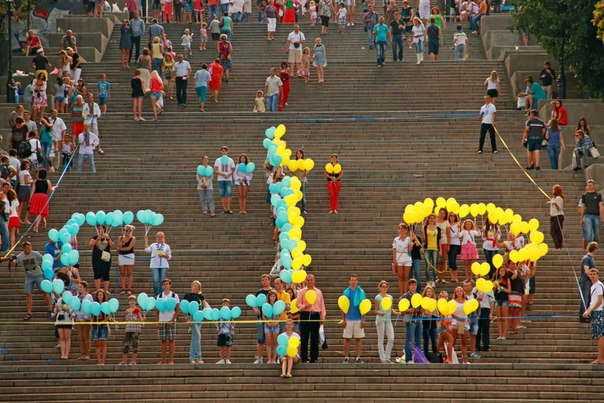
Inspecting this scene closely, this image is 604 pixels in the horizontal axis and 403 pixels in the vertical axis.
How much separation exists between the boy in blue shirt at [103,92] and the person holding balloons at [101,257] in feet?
37.0

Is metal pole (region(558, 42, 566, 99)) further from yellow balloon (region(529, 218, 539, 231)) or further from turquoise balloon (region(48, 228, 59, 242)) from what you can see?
turquoise balloon (region(48, 228, 59, 242))

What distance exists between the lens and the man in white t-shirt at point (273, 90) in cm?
4169

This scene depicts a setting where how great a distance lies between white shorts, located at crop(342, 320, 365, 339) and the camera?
27688mm

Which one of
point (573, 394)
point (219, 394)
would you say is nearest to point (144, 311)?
point (219, 394)

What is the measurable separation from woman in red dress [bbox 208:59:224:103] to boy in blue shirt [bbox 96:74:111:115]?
107 inches

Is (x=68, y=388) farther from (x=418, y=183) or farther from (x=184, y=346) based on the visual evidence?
(x=418, y=183)

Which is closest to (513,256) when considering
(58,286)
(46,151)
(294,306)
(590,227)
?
(590,227)

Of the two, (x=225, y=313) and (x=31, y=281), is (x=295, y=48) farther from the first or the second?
(x=225, y=313)

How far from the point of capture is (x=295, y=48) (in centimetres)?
4444

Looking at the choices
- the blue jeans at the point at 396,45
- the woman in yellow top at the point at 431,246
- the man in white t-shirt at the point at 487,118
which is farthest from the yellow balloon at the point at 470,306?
the blue jeans at the point at 396,45

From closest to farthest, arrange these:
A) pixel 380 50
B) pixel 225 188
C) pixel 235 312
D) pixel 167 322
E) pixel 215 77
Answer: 1. pixel 235 312
2. pixel 167 322
3. pixel 225 188
4. pixel 215 77
5. pixel 380 50

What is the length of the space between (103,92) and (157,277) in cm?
1213

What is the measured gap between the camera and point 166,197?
35625 mm

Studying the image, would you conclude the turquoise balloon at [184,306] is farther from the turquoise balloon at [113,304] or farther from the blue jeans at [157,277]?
the blue jeans at [157,277]
